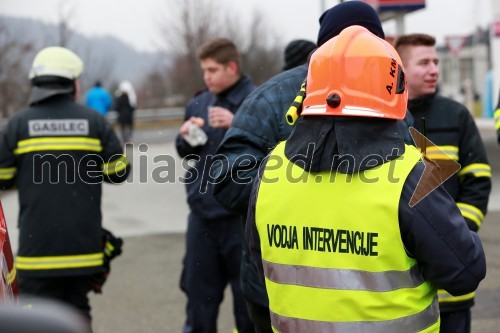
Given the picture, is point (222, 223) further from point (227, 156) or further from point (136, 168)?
point (136, 168)


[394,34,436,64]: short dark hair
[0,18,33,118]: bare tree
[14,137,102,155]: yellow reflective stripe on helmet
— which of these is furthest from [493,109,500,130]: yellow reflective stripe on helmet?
[0,18,33,118]: bare tree

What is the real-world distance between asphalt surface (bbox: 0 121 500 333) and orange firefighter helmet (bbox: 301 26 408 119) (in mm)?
3310

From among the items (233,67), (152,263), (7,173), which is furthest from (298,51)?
(152,263)

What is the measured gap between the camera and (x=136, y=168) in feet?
53.9

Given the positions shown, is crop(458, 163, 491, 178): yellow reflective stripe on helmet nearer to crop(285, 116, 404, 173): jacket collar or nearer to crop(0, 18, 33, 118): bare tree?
crop(285, 116, 404, 173): jacket collar

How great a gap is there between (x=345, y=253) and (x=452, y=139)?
1783 mm

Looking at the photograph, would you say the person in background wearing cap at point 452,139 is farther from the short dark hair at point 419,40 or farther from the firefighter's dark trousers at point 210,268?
the firefighter's dark trousers at point 210,268

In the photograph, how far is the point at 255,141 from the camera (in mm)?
3281

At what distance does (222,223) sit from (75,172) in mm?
951

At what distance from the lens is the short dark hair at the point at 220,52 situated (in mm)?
4959

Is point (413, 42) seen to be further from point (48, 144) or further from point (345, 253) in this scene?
point (48, 144)

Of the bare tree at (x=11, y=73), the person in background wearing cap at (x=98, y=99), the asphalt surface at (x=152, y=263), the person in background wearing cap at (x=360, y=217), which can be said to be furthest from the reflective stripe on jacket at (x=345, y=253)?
the person in background wearing cap at (x=98, y=99)

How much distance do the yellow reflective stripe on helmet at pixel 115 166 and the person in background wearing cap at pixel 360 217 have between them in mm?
2319

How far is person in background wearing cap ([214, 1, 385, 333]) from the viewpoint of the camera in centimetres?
323
